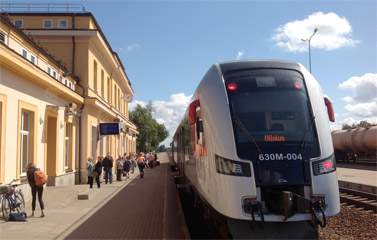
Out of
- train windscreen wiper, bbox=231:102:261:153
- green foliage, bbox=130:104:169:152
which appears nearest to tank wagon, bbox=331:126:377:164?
train windscreen wiper, bbox=231:102:261:153

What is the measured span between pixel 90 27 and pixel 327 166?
16.9 meters

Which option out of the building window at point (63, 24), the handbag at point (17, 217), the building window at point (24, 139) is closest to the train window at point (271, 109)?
the handbag at point (17, 217)

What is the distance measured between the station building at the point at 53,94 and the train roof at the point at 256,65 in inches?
238

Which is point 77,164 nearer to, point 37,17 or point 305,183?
point 37,17

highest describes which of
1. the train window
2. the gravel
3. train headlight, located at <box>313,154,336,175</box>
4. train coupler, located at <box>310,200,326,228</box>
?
the train window

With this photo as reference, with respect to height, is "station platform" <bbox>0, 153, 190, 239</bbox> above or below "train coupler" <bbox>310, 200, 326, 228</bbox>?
below

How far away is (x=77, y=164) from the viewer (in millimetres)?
17906

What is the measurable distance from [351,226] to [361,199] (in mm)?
4464

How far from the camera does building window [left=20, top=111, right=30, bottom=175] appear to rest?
11.6 m

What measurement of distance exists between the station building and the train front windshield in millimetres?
6509

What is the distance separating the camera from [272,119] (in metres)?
5.60

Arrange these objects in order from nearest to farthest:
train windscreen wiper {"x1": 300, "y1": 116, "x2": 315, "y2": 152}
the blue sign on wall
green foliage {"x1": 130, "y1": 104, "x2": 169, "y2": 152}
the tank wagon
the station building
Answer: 1. train windscreen wiper {"x1": 300, "y1": 116, "x2": 315, "y2": 152}
2. the station building
3. the blue sign on wall
4. the tank wagon
5. green foliage {"x1": 130, "y1": 104, "x2": 169, "y2": 152}

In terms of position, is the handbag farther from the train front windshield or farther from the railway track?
the railway track

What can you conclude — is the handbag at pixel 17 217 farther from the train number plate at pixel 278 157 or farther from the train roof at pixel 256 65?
the train number plate at pixel 278 157
